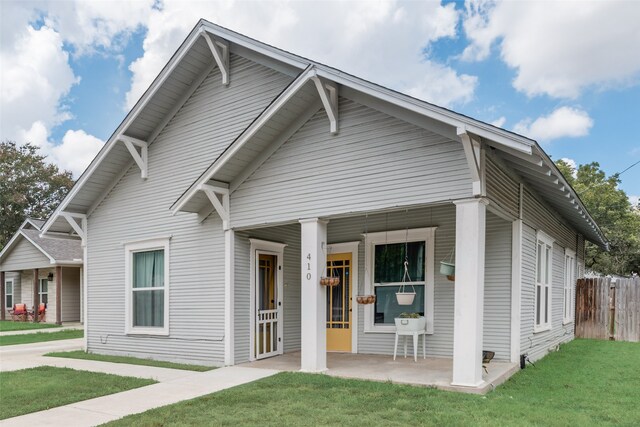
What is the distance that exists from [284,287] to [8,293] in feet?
62.0

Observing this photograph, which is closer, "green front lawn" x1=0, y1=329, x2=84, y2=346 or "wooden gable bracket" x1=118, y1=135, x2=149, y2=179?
"wooden gable bracket" x1=118, y1=135, x2=149, y2=179

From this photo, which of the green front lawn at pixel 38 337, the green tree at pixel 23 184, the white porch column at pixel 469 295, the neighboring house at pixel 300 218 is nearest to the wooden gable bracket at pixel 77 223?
the neighboring house at pixel 300 218

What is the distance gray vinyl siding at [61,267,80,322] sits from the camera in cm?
1969

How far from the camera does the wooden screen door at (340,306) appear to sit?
9461mm

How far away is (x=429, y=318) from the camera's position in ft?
27.8

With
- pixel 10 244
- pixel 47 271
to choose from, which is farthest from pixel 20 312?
pixel 10 244

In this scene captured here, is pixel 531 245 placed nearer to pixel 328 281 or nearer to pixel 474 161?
pixel 474 161

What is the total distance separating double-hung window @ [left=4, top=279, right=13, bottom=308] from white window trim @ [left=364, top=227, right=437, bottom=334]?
20.0m

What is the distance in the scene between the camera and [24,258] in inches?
803

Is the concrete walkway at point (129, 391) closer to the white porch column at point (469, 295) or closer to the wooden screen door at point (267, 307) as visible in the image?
the wooden screen door at point (267, 307)

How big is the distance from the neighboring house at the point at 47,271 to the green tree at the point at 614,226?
23659mm

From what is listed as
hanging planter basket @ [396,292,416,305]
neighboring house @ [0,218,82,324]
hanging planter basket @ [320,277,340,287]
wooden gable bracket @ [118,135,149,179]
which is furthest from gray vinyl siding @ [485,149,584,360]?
neighboring house @ [0,218,82,324]

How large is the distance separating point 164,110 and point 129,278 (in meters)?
3.58

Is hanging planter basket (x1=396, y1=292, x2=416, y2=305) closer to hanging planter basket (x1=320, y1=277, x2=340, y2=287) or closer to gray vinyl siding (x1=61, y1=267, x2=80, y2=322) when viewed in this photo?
hanging planter basket (x1=320, y1=277, x2=340, y2=287)
